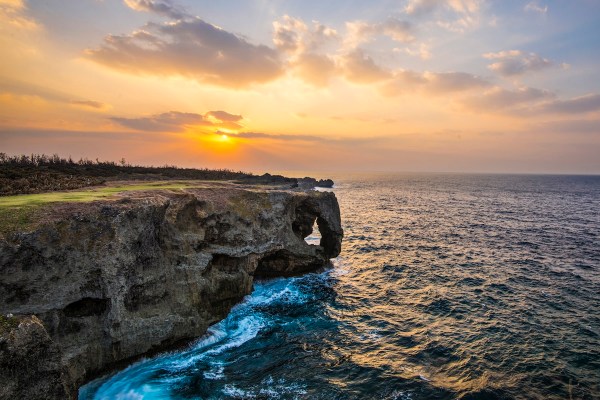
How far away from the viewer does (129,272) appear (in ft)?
58.1

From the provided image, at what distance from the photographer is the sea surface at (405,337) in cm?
1656

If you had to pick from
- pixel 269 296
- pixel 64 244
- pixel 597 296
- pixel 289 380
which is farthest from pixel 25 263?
pixel 597 296

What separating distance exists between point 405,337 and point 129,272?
57.7 ft

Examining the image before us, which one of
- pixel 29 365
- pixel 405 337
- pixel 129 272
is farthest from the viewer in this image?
pixel 405 337

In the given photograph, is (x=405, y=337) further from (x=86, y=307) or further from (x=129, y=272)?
(x=86, y=307)

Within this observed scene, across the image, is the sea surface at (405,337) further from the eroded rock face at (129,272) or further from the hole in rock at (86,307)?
the hole in rock at (86,307)

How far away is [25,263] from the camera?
1484 centimetres

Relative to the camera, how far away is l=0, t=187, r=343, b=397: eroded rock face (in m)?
15.1

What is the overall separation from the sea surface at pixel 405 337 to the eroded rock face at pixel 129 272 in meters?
1.72

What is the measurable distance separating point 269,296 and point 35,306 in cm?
1706

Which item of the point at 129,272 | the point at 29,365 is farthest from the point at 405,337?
the point at 29,365

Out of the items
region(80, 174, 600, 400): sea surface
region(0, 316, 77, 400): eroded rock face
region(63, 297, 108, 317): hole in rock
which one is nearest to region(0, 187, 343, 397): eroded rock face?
region(63, 297, 108, 317): hole in rock

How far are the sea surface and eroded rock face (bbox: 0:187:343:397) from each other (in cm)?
172

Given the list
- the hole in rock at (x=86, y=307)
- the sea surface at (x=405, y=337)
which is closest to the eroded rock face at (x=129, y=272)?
the hole in rock at (x=86, y=307)
